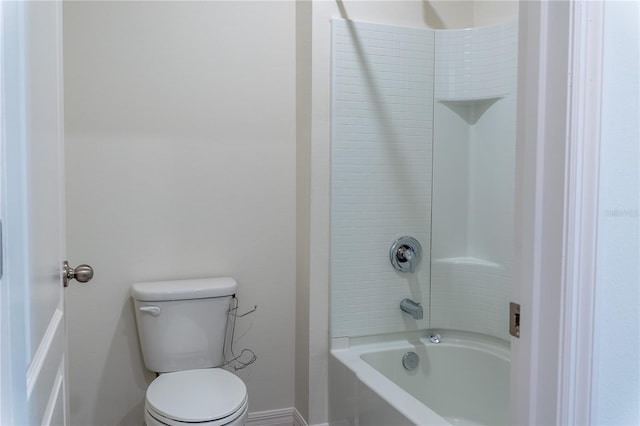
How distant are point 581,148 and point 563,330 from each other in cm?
28

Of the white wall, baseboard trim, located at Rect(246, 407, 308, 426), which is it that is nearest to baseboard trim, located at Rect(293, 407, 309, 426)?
baseboard trim, located at Rect(246, 407, 308, 426)

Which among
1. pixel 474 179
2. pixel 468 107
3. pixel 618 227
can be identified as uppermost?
pixel 468 107

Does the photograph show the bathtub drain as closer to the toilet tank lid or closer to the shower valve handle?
the shower valve handle

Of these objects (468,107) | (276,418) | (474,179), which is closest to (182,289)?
(276,418)

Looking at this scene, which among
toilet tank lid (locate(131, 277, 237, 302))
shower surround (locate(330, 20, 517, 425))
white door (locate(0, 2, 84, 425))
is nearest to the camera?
white door (locate(0, 2, 84, 425))

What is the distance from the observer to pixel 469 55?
8.25 feet

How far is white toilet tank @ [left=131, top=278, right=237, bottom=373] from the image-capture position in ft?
7.30

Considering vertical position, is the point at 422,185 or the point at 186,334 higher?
the point at 422,185

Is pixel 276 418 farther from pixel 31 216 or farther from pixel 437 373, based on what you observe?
pixel 31 216

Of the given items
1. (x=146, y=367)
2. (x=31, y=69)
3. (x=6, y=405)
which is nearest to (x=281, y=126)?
(x=146, y=367)

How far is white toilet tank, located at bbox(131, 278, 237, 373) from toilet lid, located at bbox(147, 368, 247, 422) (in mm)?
105

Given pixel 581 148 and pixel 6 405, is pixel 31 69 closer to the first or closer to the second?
pixel 6 405

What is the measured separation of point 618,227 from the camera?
0.88 meters

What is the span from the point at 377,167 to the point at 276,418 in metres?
1.28
